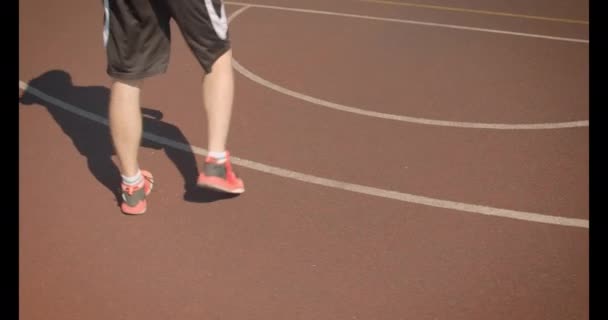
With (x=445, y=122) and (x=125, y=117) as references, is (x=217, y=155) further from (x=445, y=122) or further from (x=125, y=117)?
(x=445, y=122)

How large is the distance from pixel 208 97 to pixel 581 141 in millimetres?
2909

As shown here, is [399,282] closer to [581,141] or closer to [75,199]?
[75,199]

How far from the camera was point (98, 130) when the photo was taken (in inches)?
166

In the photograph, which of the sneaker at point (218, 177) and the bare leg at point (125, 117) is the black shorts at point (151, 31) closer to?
the bare leg at point (125, 117)

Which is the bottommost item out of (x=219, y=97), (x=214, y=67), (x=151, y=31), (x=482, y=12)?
(x=482, y=12)

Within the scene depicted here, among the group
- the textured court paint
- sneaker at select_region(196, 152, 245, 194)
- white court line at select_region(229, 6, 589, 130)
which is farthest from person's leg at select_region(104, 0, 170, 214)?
the textured court paint

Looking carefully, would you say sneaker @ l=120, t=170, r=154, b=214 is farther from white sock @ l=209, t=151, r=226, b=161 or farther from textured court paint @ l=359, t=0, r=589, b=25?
textured court paint @ l=359, t=0, r=589, b=25

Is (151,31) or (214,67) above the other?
(151,31)

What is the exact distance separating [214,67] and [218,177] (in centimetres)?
62

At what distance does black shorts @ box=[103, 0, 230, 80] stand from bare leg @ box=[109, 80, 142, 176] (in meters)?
0.07

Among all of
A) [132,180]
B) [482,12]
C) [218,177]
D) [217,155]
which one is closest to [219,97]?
[217,155]

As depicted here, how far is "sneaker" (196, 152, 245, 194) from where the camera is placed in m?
3.15

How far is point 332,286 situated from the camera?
271 cm
